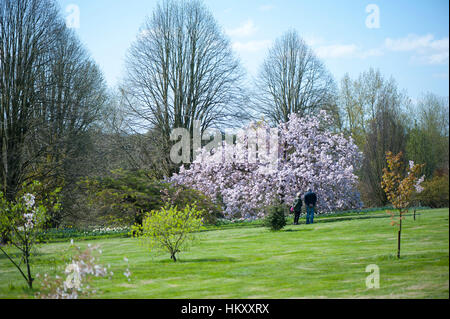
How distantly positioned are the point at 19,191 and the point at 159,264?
7.35 m

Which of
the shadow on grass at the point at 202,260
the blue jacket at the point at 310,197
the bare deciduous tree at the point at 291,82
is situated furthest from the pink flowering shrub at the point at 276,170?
the bare deciduous tree at the point at 291,82

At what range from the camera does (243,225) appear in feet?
59.3

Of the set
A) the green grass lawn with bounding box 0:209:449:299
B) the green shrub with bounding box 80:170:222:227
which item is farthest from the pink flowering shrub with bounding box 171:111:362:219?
the green grass lawn with bounding box 0:209:449:299

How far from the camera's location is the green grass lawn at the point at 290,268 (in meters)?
6.65

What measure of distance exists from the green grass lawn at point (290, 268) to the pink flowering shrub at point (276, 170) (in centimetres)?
604

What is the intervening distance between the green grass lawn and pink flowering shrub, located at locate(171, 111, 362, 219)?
6.04 metres

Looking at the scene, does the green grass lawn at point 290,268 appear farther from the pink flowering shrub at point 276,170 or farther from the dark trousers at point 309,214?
the pink flowering shrub at point 276,170

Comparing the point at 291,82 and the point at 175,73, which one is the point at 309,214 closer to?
the point at 175,73

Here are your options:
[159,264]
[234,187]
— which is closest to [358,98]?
[234,187]

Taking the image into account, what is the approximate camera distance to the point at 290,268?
824 centimetres

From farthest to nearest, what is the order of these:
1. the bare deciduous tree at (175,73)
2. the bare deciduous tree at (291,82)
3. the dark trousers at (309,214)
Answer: the bare deciduous tree at (291,82) → the bare deciduous tree at (175,73) → the dark trousers at (309,214)

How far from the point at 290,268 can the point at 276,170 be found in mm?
10465
